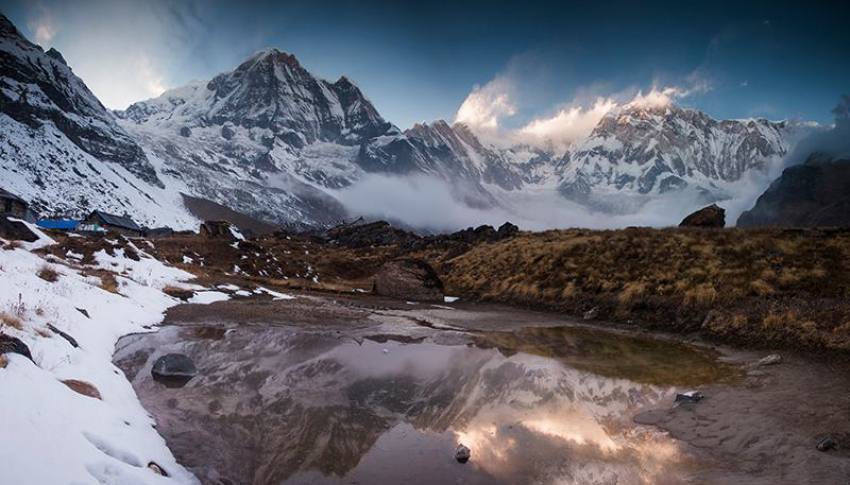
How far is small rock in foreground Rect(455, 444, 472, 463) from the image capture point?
22.3ft

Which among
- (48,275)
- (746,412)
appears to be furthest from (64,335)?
(746,412)

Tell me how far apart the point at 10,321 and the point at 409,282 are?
29.0 m

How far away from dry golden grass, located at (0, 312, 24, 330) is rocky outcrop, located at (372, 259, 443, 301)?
90.3ft

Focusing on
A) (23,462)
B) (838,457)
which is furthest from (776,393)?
(23,462)

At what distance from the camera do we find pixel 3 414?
15.4 feet

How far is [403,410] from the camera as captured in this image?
888 cm

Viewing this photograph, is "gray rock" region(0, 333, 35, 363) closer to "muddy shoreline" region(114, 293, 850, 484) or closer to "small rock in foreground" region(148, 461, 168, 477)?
"muddy shoreline" region(114, 293, 850, 484)

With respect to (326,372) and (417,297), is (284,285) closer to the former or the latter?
(417,297)

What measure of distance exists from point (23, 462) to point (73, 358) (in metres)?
4.85

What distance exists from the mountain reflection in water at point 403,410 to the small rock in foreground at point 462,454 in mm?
95

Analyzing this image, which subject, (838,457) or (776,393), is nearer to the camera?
(838,457)

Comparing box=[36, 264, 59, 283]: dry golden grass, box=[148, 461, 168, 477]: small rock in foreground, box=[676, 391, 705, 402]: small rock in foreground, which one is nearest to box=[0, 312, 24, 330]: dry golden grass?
box=[148, 461, 168, 477]: small rock in foreground

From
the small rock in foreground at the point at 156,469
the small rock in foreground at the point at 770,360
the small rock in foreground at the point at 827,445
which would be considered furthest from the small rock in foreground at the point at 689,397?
the small rock in foreground at the point at 156,469

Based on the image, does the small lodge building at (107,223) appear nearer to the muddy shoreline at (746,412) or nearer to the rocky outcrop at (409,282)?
the rocky outcrop at (409,282)
